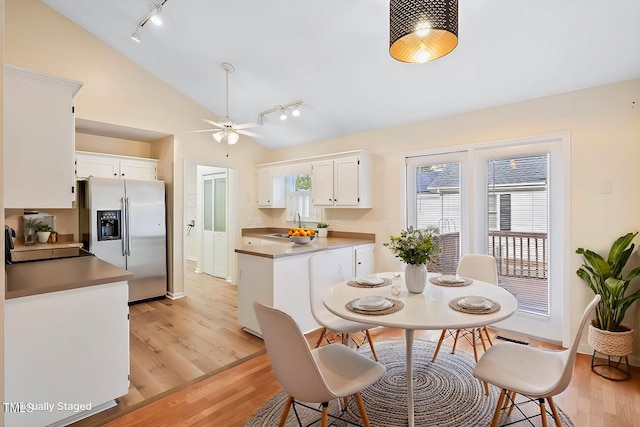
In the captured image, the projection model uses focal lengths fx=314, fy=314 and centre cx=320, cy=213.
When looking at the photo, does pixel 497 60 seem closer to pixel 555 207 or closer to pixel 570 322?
pixel 555 207

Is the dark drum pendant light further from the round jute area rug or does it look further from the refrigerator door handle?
the refrigerator door handle

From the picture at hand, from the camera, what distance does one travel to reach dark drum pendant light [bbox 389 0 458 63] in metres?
1.51

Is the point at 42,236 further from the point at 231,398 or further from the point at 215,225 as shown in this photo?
the point at 231,398

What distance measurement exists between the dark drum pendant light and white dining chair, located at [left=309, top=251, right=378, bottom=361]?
1622mm

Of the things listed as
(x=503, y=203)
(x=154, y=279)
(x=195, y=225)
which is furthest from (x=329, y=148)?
(x=195, y=225)

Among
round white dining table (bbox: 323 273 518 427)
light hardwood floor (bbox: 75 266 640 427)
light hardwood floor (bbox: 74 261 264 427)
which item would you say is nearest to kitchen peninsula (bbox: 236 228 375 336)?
light hardwood floor (bbox: 74 261 264 427)

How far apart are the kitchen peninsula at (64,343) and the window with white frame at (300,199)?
10.7 ft

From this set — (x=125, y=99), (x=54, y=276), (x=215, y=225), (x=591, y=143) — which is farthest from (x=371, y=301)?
(x=215, y=225)

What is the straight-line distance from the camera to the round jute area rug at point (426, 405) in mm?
1951

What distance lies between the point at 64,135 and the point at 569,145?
407 centimetres

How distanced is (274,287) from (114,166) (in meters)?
3.18

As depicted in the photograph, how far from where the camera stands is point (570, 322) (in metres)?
2.91

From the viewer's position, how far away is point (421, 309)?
175 centimetres

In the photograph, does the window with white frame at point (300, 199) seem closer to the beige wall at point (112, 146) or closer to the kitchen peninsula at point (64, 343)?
the beige wall at point (112, 146)
